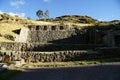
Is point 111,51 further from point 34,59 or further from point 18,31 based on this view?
point 18,31

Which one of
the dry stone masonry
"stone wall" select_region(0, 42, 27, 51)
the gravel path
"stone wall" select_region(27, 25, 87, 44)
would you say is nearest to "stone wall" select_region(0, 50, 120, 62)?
the dry stone masonry

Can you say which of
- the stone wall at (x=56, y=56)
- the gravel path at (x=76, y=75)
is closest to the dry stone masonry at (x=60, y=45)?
the stone wall at (x=56, y=56)

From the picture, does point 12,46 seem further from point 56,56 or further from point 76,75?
point 76,75

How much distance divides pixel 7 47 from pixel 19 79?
691 inches

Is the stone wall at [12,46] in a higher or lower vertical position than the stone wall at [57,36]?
lower

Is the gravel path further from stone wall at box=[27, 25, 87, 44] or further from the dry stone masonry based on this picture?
stone wall at box=[27, 25, 87, 44]

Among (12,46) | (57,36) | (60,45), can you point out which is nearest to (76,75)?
(60,45)

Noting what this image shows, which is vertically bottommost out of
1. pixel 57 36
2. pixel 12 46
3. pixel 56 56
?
pixel 56 56

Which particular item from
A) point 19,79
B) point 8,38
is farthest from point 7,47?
point 19,79

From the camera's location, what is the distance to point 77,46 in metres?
30.0

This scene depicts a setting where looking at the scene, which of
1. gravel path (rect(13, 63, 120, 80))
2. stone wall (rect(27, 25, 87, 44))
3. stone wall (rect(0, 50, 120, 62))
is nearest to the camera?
gravel path (rect(13, 63, 120, 80))

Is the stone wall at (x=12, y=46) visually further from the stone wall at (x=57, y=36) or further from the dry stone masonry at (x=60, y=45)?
the stone wall at (x=57, y=36)

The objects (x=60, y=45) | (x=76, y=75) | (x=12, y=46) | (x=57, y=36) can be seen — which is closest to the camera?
(x=76, y=75)

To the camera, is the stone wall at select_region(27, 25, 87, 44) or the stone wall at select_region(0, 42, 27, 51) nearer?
the stone wall at select_region(0, 42, 27, 51)
